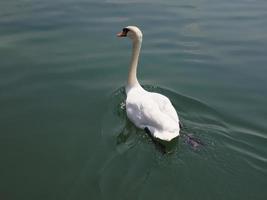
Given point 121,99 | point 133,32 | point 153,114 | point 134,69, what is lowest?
point 121,99

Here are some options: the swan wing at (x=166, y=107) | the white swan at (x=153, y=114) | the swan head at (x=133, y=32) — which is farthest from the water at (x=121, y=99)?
the swan head at (x=133, y=32)

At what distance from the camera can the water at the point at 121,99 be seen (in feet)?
25.3

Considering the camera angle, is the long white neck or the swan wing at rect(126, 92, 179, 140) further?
the long white neck

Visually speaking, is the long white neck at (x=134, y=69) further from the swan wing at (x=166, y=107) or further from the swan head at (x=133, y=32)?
the swan wing at (x=166, y=107)

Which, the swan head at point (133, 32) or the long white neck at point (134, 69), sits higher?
the swan head at point (133, 32)

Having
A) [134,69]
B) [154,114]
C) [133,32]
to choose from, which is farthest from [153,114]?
[133,32]

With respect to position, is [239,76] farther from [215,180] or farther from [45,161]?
[45,161]

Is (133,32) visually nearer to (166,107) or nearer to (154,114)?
(166,107)

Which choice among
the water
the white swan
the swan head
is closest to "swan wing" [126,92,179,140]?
the white swan

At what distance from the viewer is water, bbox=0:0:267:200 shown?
25.3 ft

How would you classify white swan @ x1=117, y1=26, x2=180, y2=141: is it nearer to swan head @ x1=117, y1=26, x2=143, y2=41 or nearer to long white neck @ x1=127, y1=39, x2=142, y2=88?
long white neck @ x1=127, y1=39, x2=142, y2=88

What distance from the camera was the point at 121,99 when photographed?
427 inches

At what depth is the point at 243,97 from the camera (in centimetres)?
1113

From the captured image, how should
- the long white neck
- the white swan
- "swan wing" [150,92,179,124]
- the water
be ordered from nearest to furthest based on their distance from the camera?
the water → the white swan → "swan wing" [150,92,179,124] → the long white neck
